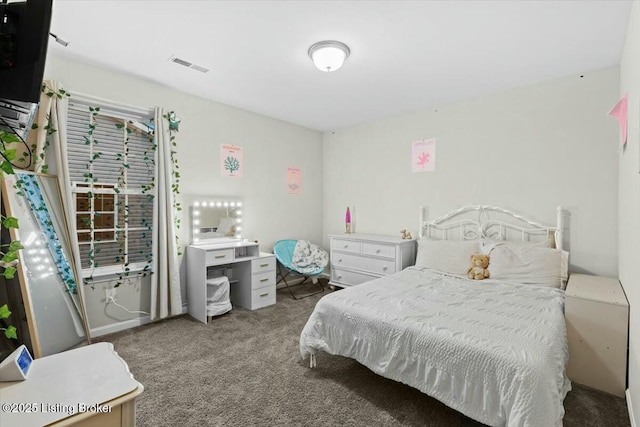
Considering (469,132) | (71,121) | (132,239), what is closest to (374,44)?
Result: (469,132)

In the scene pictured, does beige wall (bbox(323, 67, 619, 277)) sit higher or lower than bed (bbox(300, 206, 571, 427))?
higher

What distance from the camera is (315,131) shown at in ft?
16.4

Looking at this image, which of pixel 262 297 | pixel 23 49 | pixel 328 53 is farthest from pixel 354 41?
pixel 262 297

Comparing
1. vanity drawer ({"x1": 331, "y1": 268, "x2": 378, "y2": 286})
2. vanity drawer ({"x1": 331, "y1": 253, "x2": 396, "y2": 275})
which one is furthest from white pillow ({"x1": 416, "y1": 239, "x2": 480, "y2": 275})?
vanity drawer ({"x1": 331, "y1": 268, "x2": 378, "y2": 286})

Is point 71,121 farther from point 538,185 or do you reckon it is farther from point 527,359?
point 538,185

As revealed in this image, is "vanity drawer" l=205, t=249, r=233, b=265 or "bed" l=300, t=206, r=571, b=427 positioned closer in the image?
"bed" l=300, t=206, r=571, b=427

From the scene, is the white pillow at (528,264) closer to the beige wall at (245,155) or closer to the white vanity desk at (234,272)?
the white vanity desk at (234,272)

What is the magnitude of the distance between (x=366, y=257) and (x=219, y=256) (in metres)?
1.85

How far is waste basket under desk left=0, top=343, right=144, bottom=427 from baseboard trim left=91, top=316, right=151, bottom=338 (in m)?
1.96

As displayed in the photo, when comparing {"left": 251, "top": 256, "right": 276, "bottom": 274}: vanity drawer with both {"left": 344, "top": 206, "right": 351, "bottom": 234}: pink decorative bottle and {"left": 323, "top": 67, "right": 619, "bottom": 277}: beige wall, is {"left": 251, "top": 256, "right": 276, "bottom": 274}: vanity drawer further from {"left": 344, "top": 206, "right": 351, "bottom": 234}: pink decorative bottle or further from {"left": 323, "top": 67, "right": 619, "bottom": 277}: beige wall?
{"left": 323, "top": 67, "right": 619, "bottom": 277}: beige wall

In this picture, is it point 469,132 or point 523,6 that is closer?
point 523,6

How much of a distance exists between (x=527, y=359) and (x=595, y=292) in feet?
4.26

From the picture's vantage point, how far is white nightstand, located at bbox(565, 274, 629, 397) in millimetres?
1983

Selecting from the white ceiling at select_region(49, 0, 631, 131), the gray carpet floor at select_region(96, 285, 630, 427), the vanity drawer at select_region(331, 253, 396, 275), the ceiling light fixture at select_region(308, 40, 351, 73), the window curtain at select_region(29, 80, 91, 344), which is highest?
the white ceiling at select_region(49, 0, 631, 131)
